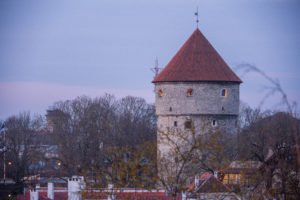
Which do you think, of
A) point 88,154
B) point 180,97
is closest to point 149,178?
point 180,97

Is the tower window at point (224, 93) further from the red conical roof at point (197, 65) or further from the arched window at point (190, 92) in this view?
the arched window at point (190, 92)

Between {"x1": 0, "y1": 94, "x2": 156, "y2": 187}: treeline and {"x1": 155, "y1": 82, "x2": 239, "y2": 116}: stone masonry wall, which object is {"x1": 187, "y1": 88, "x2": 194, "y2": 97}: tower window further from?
{"x1": 0, "y1": 94, "x2": 156, "y2": 187}: treeline

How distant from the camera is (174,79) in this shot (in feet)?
121

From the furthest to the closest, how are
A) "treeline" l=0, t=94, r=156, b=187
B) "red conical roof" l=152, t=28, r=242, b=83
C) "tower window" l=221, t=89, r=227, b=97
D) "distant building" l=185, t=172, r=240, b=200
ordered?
1. "treeline" l=0, t=94, r=156, b=187
2. "red conical roof" l=152, t=28, r=242, b=83
3. "tower window" l=221, t=89, r=227, b=97
4. "distant building" l=185, t=172, r=240, b=200

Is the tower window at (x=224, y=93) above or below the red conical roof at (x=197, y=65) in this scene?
below

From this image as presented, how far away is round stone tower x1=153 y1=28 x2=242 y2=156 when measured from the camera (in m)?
36.1

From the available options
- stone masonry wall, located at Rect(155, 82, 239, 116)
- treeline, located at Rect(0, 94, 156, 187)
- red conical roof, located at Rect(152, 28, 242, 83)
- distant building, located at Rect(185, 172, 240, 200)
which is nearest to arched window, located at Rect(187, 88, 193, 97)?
stone masonry wall, located at Rect(155, 82, 239, 116)

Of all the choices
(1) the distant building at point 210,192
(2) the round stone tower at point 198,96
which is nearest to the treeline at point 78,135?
(2) the round stone tower at point 198,96

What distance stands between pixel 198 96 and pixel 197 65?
2.10 meters

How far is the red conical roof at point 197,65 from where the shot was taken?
36750 mm

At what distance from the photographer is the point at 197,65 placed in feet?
123

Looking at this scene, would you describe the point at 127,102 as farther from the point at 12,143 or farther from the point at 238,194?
the point at 238,194

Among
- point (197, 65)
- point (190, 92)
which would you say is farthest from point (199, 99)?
point (197, 65)

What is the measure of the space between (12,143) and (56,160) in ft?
12.2
